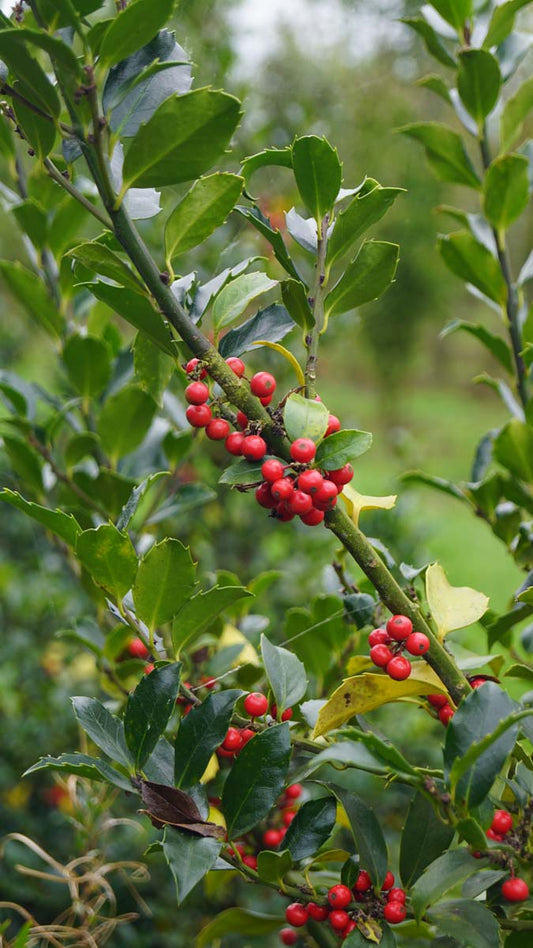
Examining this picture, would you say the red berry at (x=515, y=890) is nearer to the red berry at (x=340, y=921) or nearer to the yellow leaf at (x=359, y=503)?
the red berry at (x=340, y=921)

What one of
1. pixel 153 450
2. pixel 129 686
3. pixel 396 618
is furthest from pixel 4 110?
pixel 129 686

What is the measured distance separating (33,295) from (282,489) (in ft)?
1.97

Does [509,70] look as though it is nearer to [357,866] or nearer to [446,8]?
[446,8]

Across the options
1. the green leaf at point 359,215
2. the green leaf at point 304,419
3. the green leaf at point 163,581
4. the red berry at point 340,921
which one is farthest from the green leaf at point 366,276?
the red berry at point 340,921

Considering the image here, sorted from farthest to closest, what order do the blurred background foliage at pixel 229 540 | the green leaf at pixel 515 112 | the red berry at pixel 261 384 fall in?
the blurred background foliage at pixel 229 540 < the green leaf at pixel 515 112 < the red berry at pixel 261 384

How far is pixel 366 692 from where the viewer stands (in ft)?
1.99

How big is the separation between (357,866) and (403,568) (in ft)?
0.77

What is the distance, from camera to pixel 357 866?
61cm

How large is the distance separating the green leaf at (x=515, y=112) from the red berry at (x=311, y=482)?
62cm

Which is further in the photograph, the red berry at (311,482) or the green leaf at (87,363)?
the green leaf at (87,363)

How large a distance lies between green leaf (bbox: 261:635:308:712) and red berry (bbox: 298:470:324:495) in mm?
131

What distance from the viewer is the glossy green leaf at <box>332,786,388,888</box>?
0.61 metres

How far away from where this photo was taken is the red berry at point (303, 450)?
546 millimetres

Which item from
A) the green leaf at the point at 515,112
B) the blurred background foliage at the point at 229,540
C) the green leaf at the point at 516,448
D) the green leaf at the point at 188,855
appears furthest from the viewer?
the blurred background foliage at the point at 229,540
